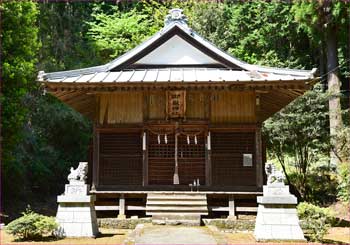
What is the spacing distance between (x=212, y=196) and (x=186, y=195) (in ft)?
3.08

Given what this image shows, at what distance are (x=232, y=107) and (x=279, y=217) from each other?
479 cm

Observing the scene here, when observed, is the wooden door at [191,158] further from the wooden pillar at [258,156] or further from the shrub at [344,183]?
the shrub at [344,183]

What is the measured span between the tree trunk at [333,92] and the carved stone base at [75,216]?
12.7 m

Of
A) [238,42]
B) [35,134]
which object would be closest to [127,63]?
[35,134]

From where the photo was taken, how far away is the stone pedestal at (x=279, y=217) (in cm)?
960

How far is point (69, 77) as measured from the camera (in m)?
13.2

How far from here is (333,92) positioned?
1952cm

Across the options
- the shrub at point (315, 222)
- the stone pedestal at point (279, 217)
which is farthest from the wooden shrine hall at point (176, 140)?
the stone pedestal at point (279, 217)

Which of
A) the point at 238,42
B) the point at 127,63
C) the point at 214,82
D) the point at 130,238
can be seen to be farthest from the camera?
the point at 238,42

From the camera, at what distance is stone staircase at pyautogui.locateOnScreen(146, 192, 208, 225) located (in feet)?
39.8

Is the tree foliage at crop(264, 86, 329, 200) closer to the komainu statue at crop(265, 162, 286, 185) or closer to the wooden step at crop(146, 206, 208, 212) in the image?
the wooden step at crop(146, 206, 208, 212)

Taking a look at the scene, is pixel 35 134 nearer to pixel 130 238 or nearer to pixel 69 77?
pixel 69 77

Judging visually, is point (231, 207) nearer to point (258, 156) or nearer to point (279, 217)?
point (258, 156)

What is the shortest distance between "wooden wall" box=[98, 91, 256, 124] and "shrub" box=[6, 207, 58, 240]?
452 centimetres
